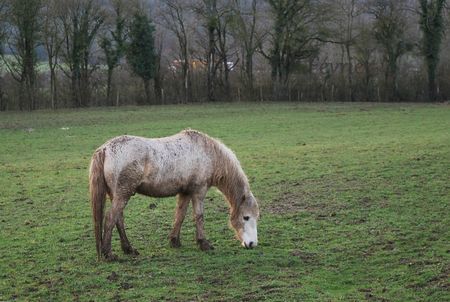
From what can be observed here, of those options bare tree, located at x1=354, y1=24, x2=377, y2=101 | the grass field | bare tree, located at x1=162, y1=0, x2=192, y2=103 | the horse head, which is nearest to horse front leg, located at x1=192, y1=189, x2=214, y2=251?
the grass field

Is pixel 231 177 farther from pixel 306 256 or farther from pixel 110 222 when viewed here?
pixel 110 222

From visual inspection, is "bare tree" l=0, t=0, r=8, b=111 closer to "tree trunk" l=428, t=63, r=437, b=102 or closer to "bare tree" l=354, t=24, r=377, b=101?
"bare tree" l=354, t=24, r=377, b=101

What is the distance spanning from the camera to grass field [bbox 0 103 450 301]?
7.32 metres

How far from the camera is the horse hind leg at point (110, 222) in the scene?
843 centimetres

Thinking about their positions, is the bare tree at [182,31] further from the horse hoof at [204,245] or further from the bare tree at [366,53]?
the horse hoof at [204,245]

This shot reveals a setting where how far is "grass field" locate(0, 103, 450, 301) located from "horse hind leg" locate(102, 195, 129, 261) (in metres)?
0.19

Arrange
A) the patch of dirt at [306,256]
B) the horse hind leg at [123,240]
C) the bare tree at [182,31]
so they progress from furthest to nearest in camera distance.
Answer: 1. the bare tree at [182,31]
2. the horse hind leg at [123,240]
3. the patch of dirt at [306,256]

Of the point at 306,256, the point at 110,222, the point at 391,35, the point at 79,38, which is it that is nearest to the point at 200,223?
the point at 110,222

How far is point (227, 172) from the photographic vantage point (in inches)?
367

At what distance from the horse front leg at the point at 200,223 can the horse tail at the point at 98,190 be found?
1447 millimetres

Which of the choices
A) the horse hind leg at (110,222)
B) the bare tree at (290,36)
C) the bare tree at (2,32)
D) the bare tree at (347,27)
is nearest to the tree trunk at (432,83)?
the bare tree at (347,27)

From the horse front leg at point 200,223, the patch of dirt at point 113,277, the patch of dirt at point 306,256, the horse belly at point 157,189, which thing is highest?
the horse belly at point 157,189

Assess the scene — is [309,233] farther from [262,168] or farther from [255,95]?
[255,95]

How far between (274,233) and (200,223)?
1.40 meters
